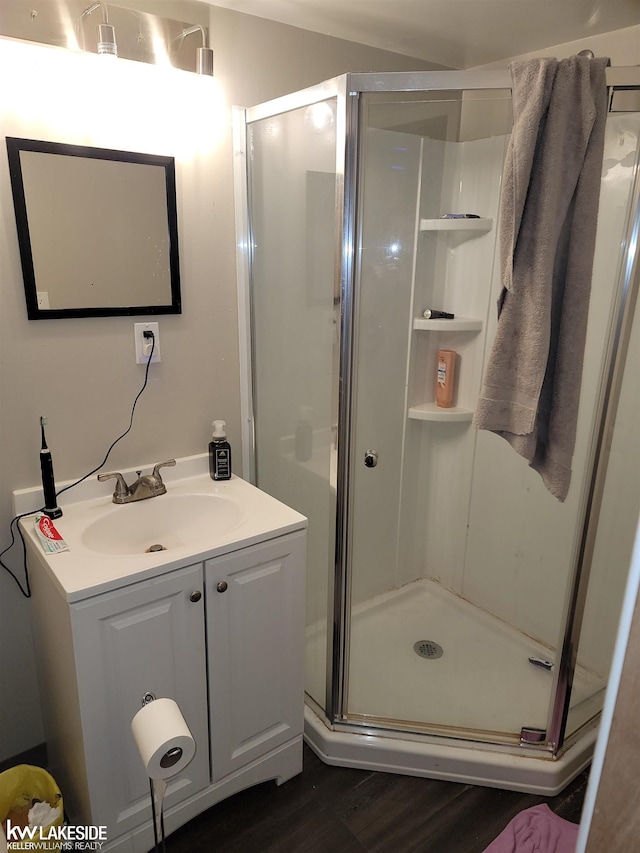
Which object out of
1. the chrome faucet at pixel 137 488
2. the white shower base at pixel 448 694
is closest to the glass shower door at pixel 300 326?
the white shower base at pixel 448 694

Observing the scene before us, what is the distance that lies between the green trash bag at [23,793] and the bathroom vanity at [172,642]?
0.06m

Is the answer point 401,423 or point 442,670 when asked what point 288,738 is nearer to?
point 442,670

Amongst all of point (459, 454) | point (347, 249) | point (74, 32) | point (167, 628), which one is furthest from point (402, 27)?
point (167, 628)

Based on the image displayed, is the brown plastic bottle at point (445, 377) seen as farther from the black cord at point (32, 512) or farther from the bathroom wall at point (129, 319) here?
the black cord at point (32, 512)

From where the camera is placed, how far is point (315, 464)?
1827mm

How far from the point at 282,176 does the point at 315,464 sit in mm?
933

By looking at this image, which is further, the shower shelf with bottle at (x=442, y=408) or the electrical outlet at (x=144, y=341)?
the shower shelf with bottle at (x=442, y=408)

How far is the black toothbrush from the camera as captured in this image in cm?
150

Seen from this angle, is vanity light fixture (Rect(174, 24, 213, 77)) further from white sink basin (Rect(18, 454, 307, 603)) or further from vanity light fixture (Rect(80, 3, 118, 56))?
white sink basin (Rect(18, 454, 307, 603))

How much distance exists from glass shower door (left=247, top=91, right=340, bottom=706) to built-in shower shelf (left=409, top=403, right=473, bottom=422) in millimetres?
612

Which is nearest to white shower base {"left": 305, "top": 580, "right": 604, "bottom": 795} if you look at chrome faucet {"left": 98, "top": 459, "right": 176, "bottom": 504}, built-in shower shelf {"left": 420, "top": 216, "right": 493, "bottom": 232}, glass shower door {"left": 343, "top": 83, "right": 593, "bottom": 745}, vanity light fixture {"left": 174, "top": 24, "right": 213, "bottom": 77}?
glass shower door {"left": 343, "top": 83, "right": 593, "bottom": 745}

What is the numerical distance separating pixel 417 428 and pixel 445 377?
0.82 ft

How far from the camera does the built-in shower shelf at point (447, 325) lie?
2.15m

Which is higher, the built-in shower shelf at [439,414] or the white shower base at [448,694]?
the built-in shower shelf at [439,414]
